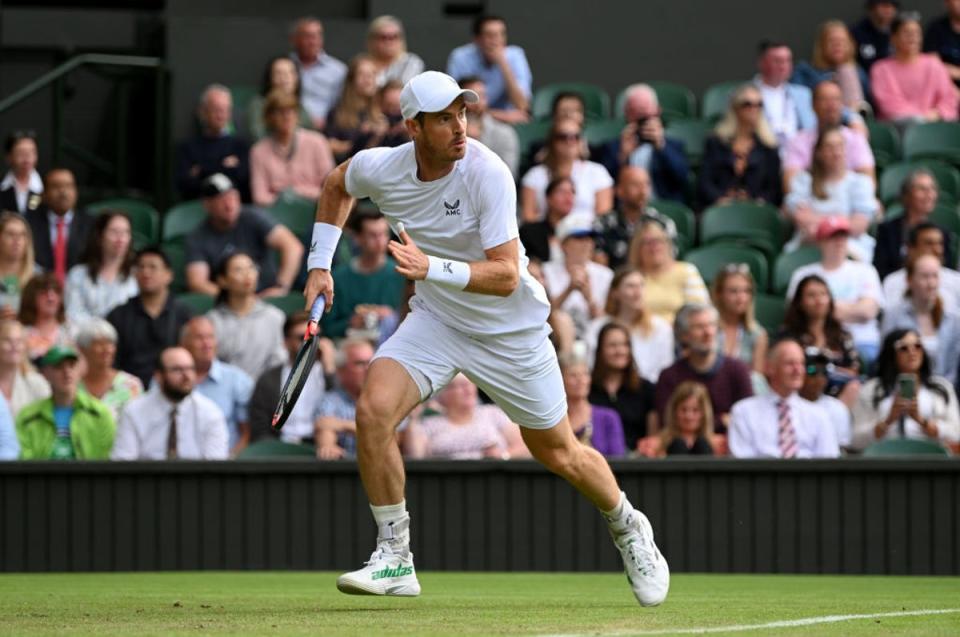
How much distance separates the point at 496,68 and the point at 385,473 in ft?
27.5

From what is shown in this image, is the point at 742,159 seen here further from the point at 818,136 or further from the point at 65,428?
the point at 65,428

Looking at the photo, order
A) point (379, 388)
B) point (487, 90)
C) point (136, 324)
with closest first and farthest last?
point (379, 388), point (136, 324), point (487, 90)

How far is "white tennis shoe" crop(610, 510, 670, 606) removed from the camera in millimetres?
7195

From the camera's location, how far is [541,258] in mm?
12711

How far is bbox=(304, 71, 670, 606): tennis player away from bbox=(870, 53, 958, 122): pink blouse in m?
8.95

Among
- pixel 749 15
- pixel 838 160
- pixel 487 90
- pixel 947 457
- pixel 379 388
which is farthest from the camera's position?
pixel 749 15

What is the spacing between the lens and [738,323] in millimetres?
12172

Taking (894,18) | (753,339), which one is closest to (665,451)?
(753,339)

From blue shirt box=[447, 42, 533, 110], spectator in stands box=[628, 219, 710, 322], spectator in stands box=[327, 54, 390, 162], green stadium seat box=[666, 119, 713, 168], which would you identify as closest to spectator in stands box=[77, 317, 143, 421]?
spectator in stands box=[327, 54, 390, 162]

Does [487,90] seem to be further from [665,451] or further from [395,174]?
[395,174]

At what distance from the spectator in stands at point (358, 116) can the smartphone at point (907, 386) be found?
4.52m

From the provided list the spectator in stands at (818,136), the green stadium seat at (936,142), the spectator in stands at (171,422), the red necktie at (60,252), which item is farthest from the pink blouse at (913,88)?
the spectator in stands at (171,422)

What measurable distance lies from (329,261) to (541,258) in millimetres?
5692

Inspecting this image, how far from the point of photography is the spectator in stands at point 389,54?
559 inches
